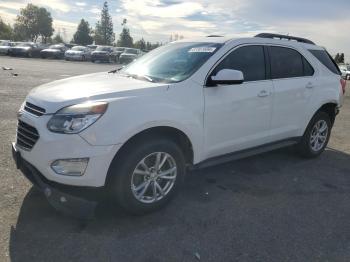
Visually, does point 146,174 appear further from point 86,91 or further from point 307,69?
point 307,69

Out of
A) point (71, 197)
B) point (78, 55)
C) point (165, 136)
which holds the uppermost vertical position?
point (165, 136)

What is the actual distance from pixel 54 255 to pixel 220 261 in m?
1.38

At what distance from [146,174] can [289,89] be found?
254cm

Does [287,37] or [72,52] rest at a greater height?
[287,37]

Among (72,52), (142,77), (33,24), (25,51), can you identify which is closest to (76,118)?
(142,77)

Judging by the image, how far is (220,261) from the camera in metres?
3.24

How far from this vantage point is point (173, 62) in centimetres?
463

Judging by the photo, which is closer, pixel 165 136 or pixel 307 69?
pixel 165 136

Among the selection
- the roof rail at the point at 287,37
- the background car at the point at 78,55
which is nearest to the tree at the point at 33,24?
the background car at the point at 78,55

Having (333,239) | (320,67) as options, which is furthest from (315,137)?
(333,239)

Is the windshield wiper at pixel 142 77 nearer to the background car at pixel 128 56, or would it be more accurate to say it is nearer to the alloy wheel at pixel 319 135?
the alloy wheel at pixel 319 135

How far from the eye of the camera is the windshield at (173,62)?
4324 millimetres

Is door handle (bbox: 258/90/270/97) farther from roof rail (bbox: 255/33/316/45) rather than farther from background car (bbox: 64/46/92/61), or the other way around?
background car (bbox: 64/46/92/61)

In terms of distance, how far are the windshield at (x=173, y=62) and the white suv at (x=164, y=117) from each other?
15mm
